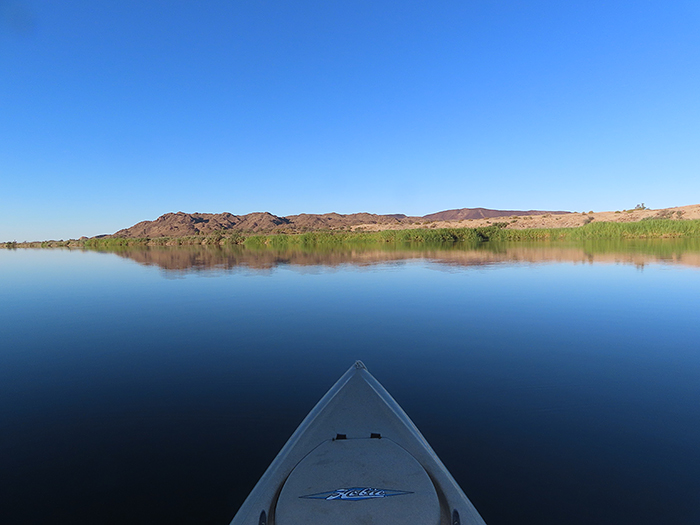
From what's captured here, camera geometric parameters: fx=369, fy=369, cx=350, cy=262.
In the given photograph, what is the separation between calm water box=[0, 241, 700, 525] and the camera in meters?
3.17

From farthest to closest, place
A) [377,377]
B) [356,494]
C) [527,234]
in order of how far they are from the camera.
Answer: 1. [527,234]
2. [377,377]
3. [356,494]

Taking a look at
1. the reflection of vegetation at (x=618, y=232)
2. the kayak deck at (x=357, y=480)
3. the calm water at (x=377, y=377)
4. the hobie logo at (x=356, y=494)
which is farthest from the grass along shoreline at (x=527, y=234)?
the hobie logo at (x=356, y=494)

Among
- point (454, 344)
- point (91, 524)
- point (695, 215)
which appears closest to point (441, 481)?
point (91, 524)

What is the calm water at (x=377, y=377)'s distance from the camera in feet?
10.4

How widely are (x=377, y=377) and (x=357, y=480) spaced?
10.8 ft

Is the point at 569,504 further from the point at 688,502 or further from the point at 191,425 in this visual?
the point at 191,425

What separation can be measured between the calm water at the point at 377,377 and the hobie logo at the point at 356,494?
3.83 feet

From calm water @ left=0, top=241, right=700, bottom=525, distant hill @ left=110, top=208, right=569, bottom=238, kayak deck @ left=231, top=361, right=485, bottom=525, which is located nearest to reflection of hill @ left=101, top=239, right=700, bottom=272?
calm water @ left=0, top=241, right=700, bottom=525

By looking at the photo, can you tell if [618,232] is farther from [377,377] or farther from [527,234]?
[377,377]

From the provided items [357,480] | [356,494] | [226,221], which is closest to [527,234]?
[357,480]

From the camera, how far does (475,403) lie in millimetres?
4727

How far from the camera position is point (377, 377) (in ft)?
18.7

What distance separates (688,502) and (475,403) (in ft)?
6.81

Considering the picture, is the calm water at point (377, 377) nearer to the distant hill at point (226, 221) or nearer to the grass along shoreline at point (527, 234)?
the grass along shoreline at point (527, 234)
